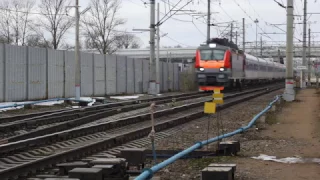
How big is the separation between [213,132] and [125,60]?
1001 inches

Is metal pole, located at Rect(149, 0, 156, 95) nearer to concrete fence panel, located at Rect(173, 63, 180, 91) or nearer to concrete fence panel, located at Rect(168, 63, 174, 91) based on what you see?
concrete fence panel, located at Rect(168, 63, 174, 91)

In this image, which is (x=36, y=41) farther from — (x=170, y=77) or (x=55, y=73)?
(x=55, y=73)

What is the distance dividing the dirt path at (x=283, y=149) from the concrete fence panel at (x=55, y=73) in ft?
50.5

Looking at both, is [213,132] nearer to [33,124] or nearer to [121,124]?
[121,124]

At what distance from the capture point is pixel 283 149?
34.9 feet

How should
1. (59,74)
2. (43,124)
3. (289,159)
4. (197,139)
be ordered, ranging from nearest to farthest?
(289,159)
(197,139)
(43,124)
(59,74)

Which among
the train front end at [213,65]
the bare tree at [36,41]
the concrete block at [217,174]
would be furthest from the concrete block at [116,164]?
the bare tree at [36,41]

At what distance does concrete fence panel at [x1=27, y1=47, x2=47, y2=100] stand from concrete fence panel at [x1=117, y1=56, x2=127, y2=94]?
10.3 meters

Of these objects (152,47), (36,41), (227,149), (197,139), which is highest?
(36,41)

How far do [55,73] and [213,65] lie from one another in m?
11.0

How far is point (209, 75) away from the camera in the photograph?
33344mm

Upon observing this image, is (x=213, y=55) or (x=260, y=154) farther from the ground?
(x=213, y=55)

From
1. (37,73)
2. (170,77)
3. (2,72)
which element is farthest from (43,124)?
(170,77)

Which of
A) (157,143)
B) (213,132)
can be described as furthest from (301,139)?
(157,143)
